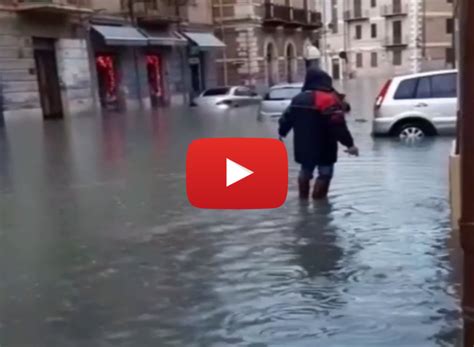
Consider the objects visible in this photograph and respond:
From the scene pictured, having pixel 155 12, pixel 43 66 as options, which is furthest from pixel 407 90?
pixel 155 12

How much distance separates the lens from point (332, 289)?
5086mm

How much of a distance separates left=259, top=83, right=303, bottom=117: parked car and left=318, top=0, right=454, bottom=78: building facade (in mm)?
51464

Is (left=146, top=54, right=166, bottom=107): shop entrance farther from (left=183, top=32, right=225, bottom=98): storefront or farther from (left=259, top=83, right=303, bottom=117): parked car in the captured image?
(left=259, top=83, right=303, bottom=117): parked car

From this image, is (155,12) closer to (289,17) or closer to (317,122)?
(289,17)

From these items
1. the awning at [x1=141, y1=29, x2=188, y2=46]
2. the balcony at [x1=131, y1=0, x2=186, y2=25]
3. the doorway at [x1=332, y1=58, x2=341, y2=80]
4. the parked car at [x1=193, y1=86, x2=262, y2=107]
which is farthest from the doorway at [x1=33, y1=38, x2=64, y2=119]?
the doorway at [x1=332, y1=58, x2=341, y2=80]

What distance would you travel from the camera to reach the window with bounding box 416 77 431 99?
13602mm

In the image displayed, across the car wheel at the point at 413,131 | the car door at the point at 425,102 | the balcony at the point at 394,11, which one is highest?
the balcony at the point at 394,11

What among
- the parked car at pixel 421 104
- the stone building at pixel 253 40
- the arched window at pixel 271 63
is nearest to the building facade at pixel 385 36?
the stone building at pixel 253 40

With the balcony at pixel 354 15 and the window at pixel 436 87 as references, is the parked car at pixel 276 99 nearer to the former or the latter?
the window at pixel 436 87

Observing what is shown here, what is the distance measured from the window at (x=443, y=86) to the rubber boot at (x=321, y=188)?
605 centimetres

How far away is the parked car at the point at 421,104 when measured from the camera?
13.5 meters

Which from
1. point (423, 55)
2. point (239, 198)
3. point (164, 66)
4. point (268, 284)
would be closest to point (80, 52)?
point (164, 66)

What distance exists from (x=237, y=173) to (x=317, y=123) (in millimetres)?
2136

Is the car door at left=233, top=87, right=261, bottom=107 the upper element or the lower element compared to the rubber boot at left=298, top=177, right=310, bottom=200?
lower
